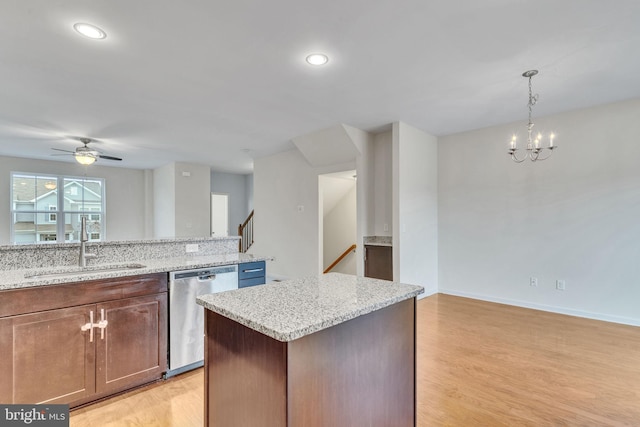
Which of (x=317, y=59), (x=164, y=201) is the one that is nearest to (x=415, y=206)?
(x=317, y=59)

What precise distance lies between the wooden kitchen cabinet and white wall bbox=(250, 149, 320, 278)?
142 inches

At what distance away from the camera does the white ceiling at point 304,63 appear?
2.06 metres

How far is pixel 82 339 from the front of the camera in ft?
6.55

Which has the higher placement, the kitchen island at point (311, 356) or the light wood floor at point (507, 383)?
the kitchen island at point (311, 356)

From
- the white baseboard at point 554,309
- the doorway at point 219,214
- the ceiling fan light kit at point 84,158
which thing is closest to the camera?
the white baseboard at point 554,309

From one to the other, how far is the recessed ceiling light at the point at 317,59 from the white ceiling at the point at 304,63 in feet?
0.28

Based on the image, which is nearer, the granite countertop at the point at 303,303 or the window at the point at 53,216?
the granite countertop at the point at 303,303

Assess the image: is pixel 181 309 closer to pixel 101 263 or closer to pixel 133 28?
pixel 101 263

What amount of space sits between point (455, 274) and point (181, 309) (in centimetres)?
426

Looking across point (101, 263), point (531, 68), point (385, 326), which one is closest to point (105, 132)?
point (101, 263)

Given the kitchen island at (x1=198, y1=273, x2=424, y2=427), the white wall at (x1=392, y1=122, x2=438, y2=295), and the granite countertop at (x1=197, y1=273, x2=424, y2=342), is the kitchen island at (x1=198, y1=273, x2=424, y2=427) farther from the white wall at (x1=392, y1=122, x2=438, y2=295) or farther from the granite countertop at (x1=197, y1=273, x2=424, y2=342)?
the white wall at (x1=392, y1=122, x2=438, y2=295)

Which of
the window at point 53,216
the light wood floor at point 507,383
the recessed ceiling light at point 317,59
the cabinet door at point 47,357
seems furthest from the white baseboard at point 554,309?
the window at point 53,216

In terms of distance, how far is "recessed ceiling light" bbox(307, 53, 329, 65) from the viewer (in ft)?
8.51

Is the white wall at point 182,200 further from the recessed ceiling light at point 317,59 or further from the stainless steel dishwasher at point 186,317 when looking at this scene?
the recessed ceiling light at point 317,59
